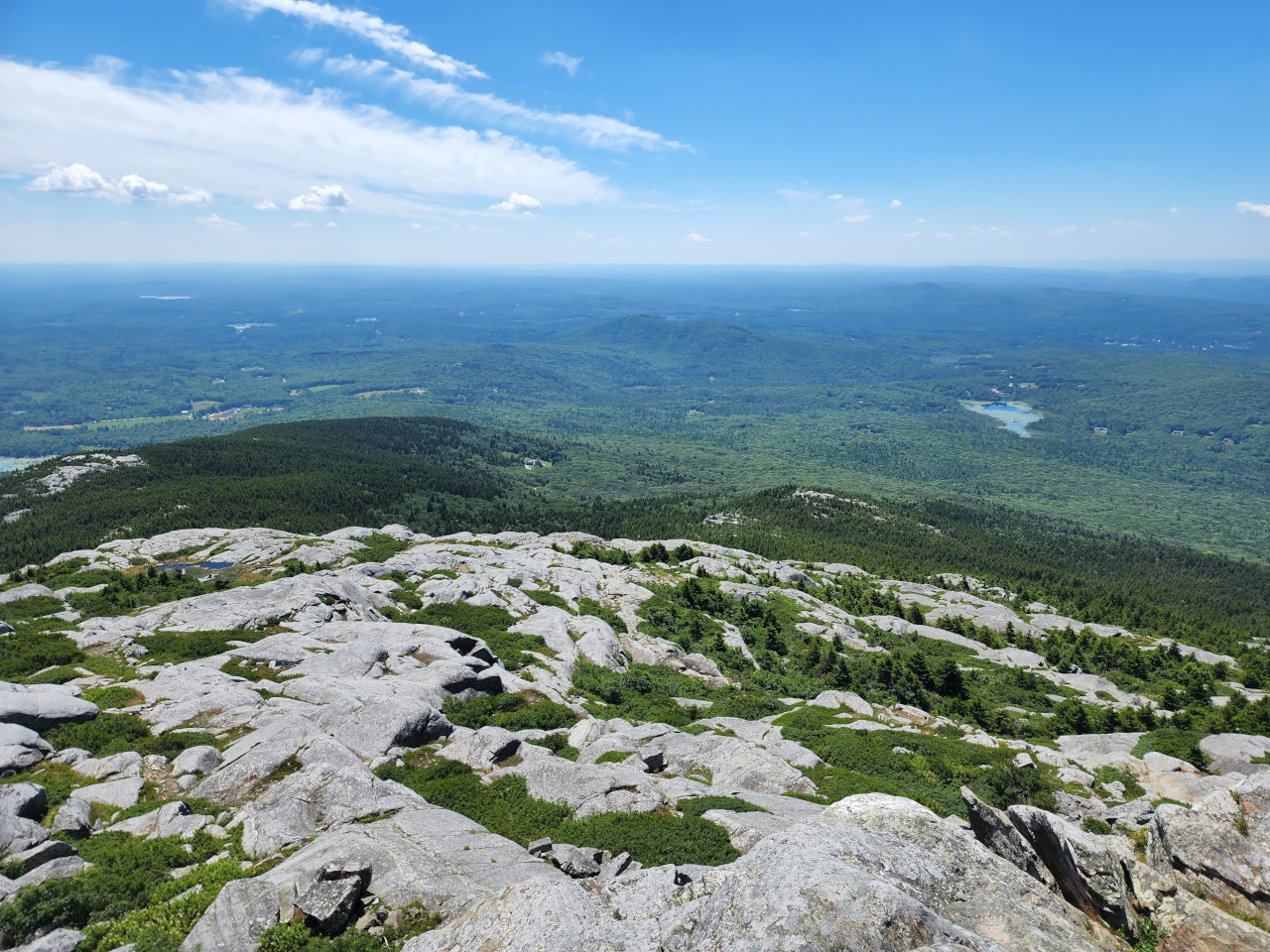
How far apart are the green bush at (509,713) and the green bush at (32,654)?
26.1 metres

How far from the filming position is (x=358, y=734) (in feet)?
95.8

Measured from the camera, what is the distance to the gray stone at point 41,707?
2702cm

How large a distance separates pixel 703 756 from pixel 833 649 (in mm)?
39016

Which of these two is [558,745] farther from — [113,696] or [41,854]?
[113,696]

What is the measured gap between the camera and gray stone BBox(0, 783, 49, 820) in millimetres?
19780

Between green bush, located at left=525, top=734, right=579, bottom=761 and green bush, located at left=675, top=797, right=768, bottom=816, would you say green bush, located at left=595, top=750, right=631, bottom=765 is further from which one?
green bush, located at left=675, top=797, right=768, bottom=816

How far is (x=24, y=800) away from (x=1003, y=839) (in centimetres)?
3328

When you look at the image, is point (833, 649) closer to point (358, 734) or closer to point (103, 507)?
point (358, 734)

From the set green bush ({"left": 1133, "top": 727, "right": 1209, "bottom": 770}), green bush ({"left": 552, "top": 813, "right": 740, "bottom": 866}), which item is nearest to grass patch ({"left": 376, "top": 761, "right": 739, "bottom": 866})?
green bush ({"left": 552, "top": 813, "right": 740, "bottom": 866})

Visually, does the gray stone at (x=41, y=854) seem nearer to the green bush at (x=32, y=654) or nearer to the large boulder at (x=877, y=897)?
the large boulder at (x=877, y=897)

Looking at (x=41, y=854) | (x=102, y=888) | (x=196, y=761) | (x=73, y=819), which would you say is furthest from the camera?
(x=196, y=761)

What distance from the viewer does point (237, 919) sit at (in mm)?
14734

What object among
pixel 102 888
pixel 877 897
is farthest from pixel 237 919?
pixel 877 897

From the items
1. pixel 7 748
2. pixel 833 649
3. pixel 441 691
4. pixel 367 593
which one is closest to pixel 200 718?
pixel 7 748
